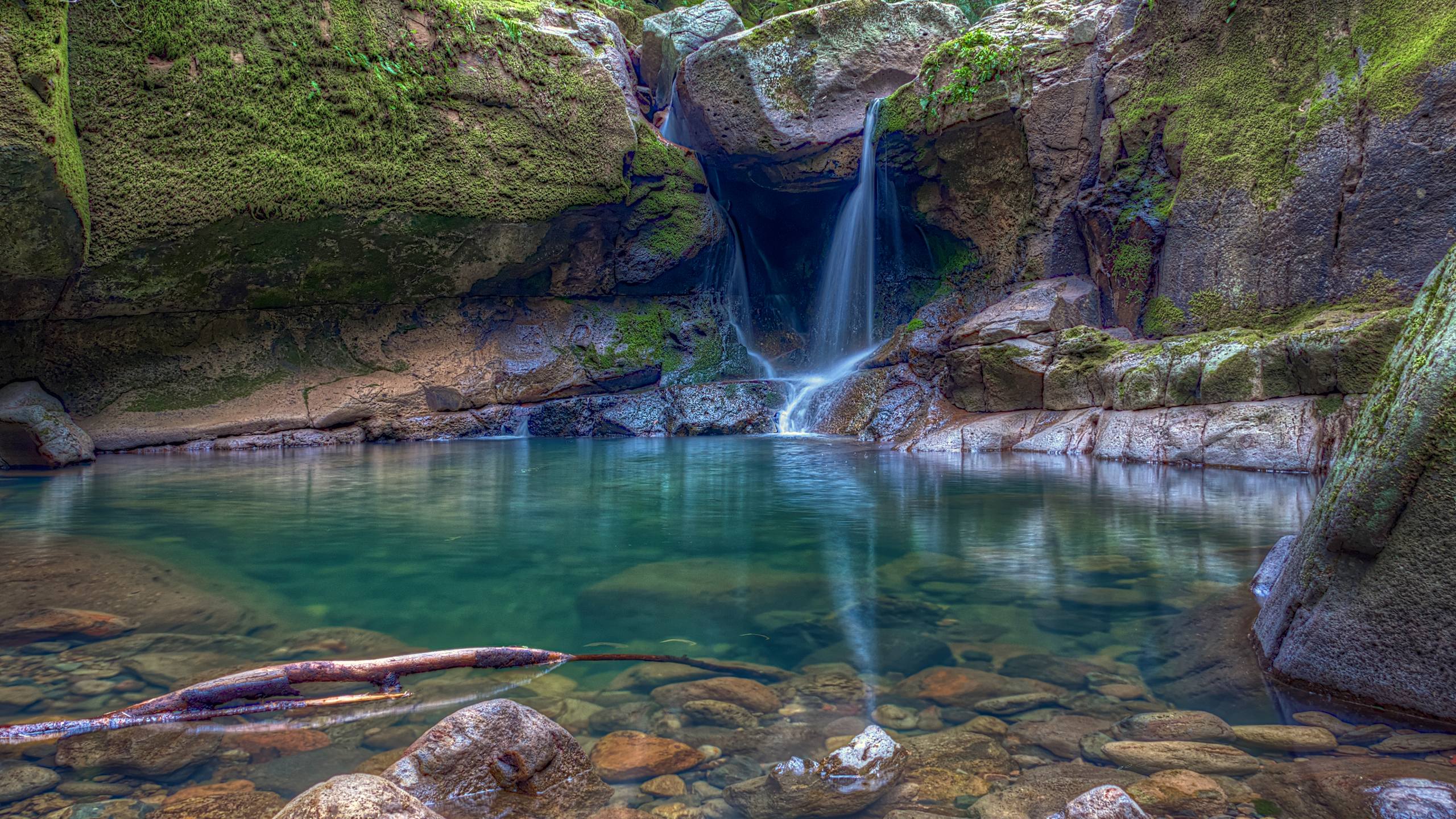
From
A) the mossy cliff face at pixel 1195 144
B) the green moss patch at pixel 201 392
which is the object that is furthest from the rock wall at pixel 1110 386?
the green moss patch at pixel 201 392

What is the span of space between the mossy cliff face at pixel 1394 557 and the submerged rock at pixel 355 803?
2285mm

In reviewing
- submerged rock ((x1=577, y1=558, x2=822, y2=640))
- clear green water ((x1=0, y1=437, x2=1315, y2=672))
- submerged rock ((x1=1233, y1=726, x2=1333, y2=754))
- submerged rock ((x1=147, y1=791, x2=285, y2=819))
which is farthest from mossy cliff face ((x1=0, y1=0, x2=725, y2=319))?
submerged rock ((x1=1233, y1=726, x2=1333, y2=754))

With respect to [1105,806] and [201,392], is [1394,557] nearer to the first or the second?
[1105,806]

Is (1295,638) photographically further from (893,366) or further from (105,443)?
(105,443)

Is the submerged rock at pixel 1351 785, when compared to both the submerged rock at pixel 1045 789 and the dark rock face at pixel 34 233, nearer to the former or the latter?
the submerged rock at pixel 1045 789

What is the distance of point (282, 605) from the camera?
10.6 feet

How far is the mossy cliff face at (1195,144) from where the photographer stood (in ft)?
24.8

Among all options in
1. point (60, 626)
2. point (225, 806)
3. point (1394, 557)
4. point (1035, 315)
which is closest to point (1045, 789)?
point (1394, 557)

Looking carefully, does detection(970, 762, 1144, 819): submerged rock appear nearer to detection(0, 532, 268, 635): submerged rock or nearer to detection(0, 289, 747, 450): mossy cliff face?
detection(0, 532, 268, 635): submerged rock

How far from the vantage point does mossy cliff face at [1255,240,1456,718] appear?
180 centimetres

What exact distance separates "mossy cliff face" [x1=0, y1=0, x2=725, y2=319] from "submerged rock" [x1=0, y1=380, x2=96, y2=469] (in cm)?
165

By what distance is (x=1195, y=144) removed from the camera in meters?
9.84

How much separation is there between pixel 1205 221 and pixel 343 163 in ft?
42.2

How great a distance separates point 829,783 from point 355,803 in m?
0.99
